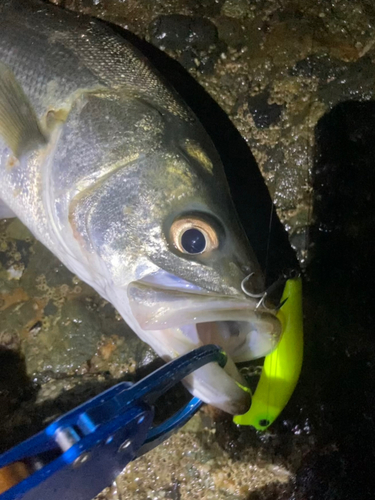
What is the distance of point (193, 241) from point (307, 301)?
37.0 inches

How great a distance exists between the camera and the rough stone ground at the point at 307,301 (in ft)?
6.75

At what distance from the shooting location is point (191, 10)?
2.56m

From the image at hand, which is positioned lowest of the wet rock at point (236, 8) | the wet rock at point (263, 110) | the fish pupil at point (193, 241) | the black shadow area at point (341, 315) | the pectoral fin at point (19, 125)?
the black shadow area at point (341, 315)

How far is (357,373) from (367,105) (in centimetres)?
151

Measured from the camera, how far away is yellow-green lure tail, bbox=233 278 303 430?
1851 millimetres

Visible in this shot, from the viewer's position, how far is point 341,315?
220cm

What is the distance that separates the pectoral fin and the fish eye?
76 centimetres

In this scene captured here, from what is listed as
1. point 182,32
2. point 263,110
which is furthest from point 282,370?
point 182,32

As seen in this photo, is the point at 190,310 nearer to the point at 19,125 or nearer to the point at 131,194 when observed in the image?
the point at 131,194

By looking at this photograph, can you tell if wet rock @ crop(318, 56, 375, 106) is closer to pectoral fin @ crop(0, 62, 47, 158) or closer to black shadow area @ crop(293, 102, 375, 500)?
black shadow area @ crop(293, 102, 375, 500)

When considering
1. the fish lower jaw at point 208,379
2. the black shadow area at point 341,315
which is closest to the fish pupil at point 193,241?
the fish lower jaw at point 208,379

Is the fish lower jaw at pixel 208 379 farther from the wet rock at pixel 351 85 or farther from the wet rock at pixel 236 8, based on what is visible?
the wet rock at pixel 236 8

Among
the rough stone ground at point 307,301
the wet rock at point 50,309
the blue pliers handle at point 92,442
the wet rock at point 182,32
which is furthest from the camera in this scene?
the wet rock at point 182,32

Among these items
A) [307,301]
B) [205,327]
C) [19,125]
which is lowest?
[307,301]
